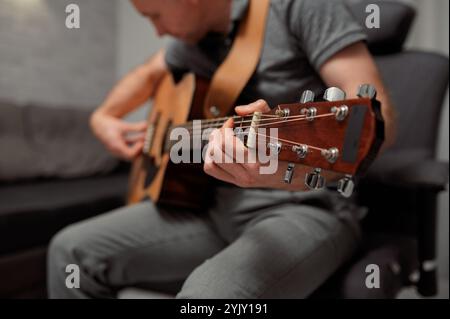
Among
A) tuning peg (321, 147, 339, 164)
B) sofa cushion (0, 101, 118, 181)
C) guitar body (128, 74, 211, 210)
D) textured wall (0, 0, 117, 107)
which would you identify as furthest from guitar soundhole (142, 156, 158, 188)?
sofa cushion (0, 101, 118, 181)

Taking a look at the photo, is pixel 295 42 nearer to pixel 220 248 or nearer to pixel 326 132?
pixel 326 132

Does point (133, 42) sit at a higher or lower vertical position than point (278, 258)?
higher

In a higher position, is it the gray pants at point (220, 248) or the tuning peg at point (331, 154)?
the tuning peg at point (331, 154)

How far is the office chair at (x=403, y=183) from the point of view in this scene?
66 cm

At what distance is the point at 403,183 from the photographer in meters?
0.74

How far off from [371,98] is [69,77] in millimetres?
1594

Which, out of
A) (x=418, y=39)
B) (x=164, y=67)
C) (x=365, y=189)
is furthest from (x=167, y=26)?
(x=418, y=39)

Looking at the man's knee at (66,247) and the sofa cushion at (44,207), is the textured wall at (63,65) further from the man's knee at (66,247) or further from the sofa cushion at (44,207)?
the man's knee at (66,247)

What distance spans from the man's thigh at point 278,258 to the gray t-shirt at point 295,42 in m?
0.22

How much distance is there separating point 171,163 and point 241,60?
0.26m

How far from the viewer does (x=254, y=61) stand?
622 millimetres

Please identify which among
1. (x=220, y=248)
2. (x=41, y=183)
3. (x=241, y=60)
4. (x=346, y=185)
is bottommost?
(x=41, y=183)

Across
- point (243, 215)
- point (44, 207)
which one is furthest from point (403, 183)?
point (44, 207)

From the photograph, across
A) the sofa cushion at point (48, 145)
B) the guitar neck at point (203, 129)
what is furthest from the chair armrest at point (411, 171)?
the sofa cushion at point (48, 145)
